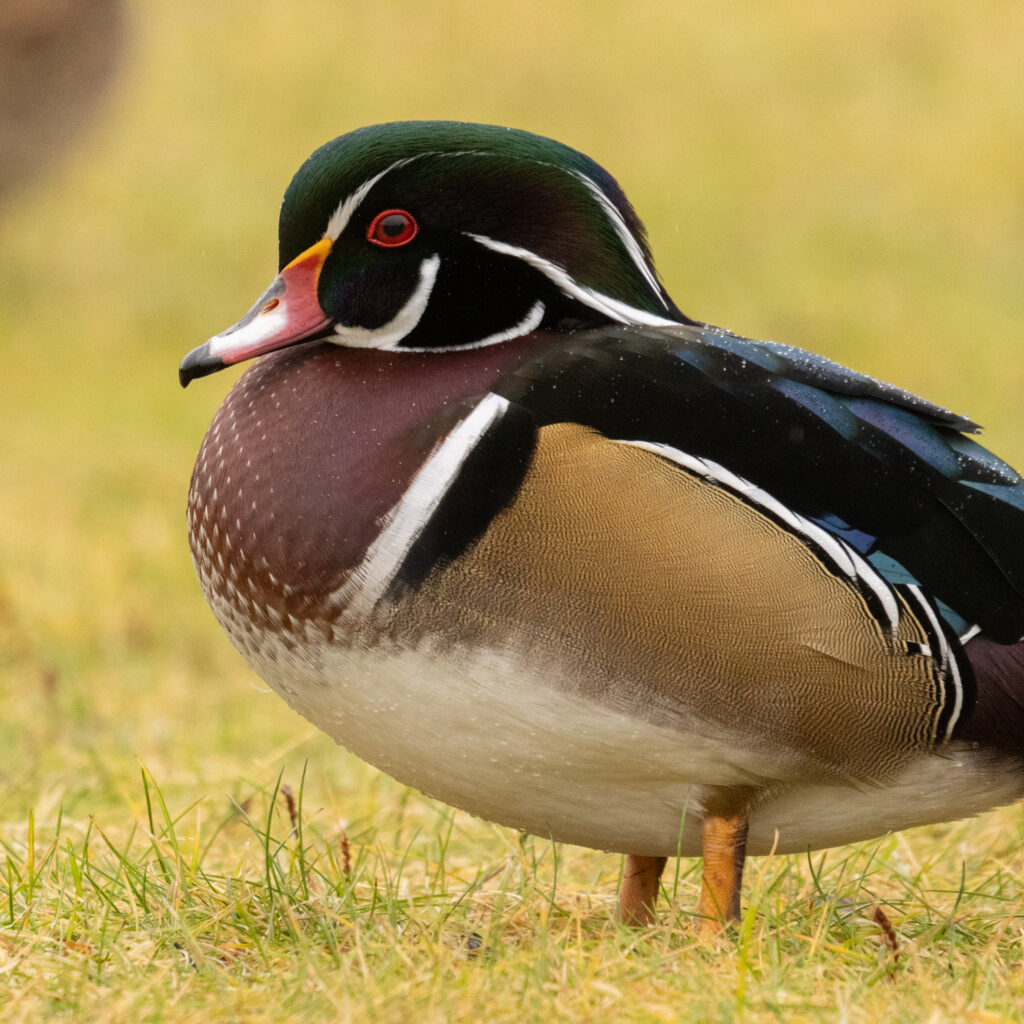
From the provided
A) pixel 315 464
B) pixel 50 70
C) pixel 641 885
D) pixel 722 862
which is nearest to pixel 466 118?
pixel 50 70

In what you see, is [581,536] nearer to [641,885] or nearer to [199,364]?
[199,364]

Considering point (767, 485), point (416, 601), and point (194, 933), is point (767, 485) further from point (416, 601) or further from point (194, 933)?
point (194, 933)

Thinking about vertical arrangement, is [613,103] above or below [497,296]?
above

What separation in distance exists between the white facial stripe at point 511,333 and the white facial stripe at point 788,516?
303mm

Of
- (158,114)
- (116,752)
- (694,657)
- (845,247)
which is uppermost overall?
(158,114)

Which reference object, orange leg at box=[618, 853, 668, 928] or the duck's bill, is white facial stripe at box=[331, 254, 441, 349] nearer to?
the duck's bill

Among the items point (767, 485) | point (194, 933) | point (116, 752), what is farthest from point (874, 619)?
point (116, 752)

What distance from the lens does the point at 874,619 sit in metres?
2.22

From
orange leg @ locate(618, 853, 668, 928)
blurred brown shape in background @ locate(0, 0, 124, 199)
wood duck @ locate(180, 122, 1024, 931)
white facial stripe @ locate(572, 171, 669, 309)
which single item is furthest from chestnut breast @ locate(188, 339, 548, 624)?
blurred brown shape in background @ locate(0, 0, 124, 199)

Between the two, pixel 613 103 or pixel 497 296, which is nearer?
pixel 497 296

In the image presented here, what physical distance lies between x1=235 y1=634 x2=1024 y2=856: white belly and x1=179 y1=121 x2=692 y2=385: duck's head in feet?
1.59

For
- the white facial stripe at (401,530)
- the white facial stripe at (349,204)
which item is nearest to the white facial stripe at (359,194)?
the white facial stripe at (349,204)

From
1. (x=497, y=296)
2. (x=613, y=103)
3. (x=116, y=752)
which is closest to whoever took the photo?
(x=497, y=296)

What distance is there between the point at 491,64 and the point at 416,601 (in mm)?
10806
